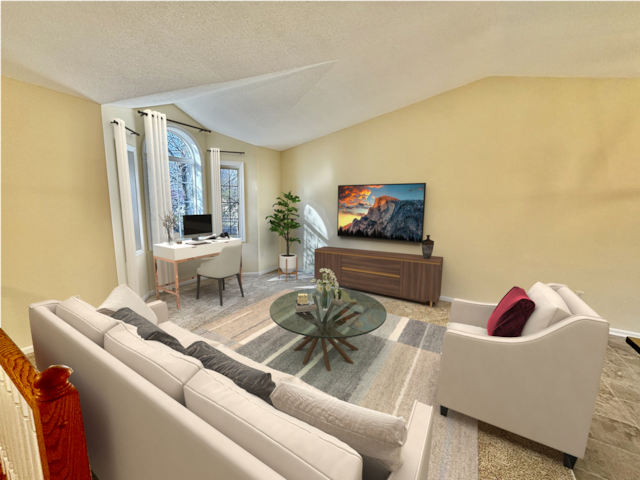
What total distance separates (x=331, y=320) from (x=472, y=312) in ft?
4.02

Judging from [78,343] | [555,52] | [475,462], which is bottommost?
[475,462]

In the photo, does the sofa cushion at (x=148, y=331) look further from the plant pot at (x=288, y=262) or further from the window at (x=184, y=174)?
the plant pot at (x=288, y=262)

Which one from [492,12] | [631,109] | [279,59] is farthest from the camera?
[631,109]

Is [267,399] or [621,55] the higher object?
[621,55]

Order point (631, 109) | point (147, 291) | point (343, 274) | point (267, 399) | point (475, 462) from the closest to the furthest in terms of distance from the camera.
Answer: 1. point (267, 399)
2. point (475, 462)
3. point (631, 109)
4. point (147, 291)
5. point (343, 274)

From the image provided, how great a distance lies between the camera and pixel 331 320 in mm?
2361

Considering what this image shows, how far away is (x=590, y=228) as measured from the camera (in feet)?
10.2

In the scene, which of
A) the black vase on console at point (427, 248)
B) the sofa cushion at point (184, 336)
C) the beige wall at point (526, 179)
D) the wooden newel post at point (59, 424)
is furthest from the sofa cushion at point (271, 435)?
the beige wall at point (526, 179)

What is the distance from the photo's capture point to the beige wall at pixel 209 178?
11.4ft


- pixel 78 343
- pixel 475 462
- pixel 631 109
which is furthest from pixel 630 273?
pixel 78 343

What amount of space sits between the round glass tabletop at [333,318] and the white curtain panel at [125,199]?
1.98m

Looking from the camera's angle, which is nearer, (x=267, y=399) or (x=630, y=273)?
(x=267, y=399)

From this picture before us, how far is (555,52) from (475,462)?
11.8ft

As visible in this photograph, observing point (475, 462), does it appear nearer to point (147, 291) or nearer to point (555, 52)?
point (555, 52)
